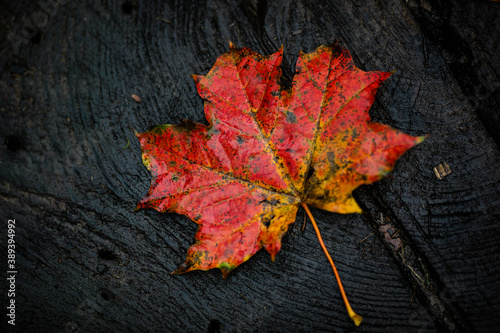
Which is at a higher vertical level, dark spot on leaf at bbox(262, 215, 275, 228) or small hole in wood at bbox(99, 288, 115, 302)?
small hole in wood at bbox(99, 288, 115, 302)

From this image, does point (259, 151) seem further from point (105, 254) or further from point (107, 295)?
point (107, 295)

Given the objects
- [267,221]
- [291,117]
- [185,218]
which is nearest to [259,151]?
[291,117]

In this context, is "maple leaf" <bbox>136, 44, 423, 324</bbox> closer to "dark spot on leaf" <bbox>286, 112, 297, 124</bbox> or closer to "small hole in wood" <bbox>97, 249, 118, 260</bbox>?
"dark spot on leaf" <bbox>286, 112, 297, 124</bbox>

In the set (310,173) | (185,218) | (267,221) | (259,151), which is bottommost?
(267,221)

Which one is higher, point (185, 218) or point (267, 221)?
point (185, 218)

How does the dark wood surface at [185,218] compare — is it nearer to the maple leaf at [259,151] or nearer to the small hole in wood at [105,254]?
the small hole in wood at [105,254]

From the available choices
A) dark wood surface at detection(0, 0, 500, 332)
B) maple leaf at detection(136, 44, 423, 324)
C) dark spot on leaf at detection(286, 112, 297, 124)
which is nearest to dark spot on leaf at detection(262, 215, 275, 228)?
maple leaf at detection(136, 44, 423, 324)

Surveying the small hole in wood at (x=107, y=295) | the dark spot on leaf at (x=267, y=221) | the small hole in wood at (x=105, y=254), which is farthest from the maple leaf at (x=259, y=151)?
the small hole in wood at (x=107, y=295)
